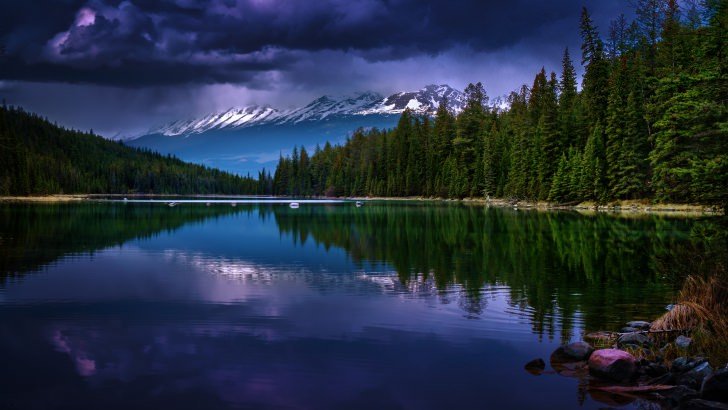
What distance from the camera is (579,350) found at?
40.5 ft

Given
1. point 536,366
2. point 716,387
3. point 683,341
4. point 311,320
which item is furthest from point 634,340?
point 311,320

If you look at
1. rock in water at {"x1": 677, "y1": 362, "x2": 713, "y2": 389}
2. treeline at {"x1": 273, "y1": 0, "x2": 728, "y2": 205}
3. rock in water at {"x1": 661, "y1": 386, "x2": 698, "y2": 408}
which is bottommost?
rock in water at {"x1": 661, "y1": 386, "x2": 698, "y2": 408}

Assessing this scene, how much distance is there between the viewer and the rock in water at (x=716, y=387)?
9.99 metres

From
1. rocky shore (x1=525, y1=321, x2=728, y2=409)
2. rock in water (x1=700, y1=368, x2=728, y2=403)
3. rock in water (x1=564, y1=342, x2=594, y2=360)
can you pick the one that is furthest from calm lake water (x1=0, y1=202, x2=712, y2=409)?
rock in water (x1=700, y1=368, x2=728, y2=403)

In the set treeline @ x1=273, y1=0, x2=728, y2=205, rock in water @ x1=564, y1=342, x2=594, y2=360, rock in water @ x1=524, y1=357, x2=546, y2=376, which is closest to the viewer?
rock in water @ x1=524, y1=357, x2=546, y2=376

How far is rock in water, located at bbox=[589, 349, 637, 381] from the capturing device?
1120 centimetres

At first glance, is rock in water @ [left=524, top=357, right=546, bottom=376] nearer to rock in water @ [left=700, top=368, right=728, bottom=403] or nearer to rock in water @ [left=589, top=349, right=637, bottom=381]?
rock in water @ [left=589, top=349, right=637, bottom=381]

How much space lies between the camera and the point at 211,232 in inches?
1972

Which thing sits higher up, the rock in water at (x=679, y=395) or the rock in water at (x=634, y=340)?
the rock in water at (x=634, y=340)

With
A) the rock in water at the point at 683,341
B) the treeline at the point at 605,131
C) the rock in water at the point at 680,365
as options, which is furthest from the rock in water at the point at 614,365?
the treeline at the point at 605,131

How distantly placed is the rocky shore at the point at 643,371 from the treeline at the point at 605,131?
26.3 feet

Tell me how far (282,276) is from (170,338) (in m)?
10.6

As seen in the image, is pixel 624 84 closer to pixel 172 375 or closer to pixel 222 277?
pixel 222 277

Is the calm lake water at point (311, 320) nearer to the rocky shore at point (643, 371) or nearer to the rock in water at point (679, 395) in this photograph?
the rocky shore at point (643, 371)
